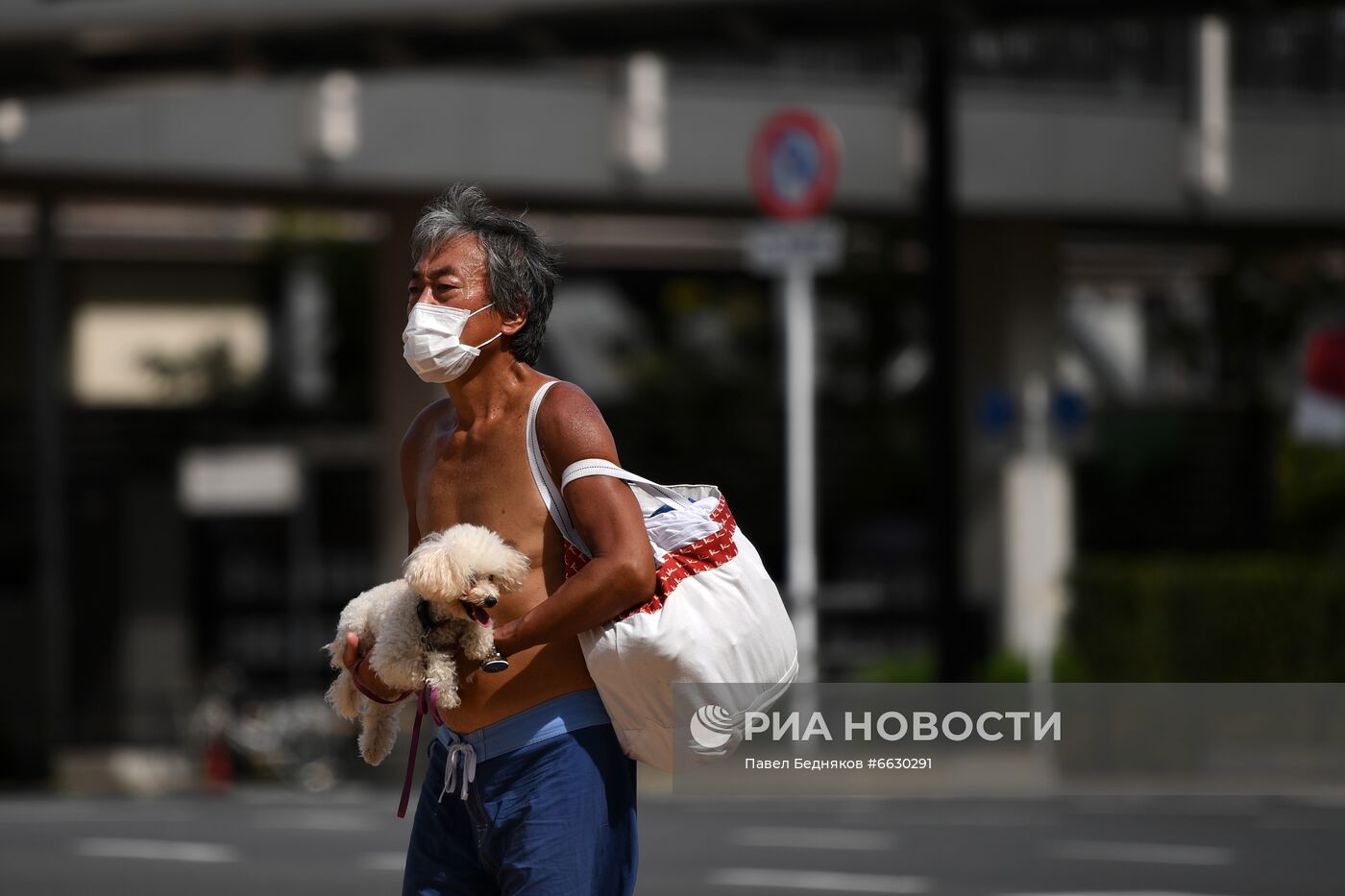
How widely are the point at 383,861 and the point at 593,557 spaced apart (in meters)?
8.09

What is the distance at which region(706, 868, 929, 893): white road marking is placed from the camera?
9.84 m

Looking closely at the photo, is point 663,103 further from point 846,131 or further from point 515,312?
point 515,312

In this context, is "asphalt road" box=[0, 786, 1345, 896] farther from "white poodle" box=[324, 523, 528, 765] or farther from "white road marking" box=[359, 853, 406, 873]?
"white poodle" box=[324, 523, 528, 765]

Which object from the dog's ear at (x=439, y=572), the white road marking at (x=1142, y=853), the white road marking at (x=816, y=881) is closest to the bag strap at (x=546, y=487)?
the dog's ear at (x=439, y=572)

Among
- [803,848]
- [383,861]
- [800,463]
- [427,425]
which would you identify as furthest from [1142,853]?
[427,425]

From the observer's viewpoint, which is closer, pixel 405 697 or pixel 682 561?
pixel 682 561

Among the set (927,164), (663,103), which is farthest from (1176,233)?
(927,164)

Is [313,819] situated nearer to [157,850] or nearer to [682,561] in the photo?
[157,850]

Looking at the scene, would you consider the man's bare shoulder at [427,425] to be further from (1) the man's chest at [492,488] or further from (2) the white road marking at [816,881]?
(2) the white road marking at [816,881]

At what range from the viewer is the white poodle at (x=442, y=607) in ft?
11.5

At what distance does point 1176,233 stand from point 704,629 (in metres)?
20.6

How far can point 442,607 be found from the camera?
3.54 metres

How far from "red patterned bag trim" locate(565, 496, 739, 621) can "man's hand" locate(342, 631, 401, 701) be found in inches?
14.6

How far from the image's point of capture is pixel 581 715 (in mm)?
3695
